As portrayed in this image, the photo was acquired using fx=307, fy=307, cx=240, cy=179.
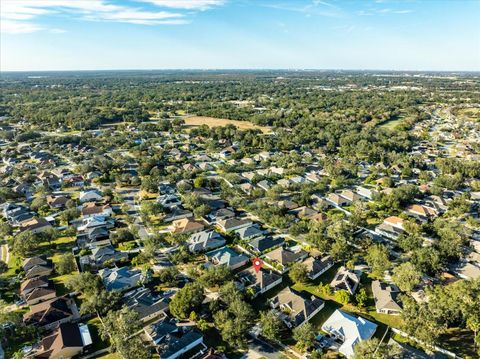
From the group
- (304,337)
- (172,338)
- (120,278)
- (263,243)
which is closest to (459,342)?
(304,337)

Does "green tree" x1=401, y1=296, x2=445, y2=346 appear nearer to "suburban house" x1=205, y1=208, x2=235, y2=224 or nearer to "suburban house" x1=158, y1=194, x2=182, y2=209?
"suburban house" x1=205, y1=208, x2=235, y2=224

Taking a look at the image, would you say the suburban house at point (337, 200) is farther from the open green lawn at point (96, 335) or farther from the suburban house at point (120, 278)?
the open green lawn at point (96, 335)

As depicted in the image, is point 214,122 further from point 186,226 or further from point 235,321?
point 235,321

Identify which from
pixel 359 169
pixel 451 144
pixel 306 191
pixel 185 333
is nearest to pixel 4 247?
pixel 185 333

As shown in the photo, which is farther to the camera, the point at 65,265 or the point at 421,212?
the point at 421,212

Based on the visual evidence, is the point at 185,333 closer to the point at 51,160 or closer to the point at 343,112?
the point at 51,160
